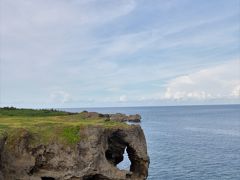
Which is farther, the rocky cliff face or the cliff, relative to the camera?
the cliff

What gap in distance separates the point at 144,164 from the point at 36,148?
12.0 m

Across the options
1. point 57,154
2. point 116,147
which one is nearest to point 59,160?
point 57,154

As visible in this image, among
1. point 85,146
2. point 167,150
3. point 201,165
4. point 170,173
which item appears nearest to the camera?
point 85,146

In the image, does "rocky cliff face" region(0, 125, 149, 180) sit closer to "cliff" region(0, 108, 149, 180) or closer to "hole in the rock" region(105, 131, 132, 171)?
"cliff" region(0, 108, 149, 180)

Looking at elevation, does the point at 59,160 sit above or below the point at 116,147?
below

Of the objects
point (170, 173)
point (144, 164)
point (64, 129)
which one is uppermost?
point (64, 129)

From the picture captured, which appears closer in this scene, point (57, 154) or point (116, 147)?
point (57, 154)

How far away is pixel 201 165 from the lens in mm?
63969

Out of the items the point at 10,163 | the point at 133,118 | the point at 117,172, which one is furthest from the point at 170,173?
the point at 133,118

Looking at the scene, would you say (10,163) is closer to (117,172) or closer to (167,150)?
(117,172)

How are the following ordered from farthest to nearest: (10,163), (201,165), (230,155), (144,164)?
(230,155), (201,165), (144,164), (10,163)

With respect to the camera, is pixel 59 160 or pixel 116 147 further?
pixel 116 147

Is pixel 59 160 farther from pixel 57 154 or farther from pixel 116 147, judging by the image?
pixel 116 147

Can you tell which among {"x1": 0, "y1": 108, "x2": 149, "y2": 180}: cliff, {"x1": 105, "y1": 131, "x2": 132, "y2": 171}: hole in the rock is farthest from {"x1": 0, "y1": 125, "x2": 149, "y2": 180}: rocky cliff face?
{"x1": 105, "y1": 131, "x2": 132, "y2": 171}: hole in the rock
